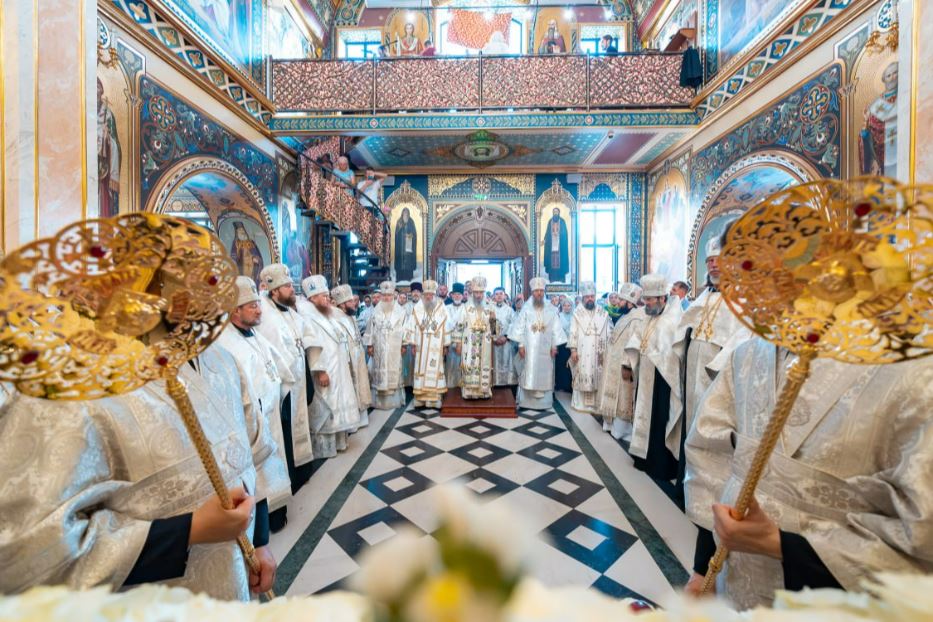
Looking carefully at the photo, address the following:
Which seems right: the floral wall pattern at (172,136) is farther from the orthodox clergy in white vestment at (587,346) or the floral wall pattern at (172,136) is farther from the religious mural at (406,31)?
the religious mural at (406,31)

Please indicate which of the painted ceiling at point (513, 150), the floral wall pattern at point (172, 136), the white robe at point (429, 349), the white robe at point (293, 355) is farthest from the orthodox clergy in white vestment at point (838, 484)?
the painted ceiling at point (513, 150)

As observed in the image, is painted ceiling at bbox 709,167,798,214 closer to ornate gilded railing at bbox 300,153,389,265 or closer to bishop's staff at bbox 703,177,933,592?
bishop's staff at bbox 703,177,933,592

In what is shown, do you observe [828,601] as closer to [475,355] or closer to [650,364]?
[650,364]

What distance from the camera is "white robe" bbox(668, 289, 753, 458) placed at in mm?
2859

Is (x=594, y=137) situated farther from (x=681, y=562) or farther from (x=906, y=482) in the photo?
(x=906, y=482)

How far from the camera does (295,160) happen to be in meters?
7.78

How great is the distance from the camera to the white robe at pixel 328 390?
4.02m

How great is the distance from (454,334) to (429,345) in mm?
447

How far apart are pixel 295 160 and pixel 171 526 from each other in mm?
8062

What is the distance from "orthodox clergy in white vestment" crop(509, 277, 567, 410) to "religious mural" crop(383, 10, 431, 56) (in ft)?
25.7

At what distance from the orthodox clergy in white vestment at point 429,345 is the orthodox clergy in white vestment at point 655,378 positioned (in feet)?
9.70

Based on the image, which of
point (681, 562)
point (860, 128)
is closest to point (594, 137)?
point (860, 128)

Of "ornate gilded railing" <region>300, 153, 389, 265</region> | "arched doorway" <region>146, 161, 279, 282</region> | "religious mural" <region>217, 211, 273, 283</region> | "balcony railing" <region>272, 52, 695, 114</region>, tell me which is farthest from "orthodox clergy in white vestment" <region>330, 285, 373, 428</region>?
"balcony railing" <region>272, 52, 695, 114</region>

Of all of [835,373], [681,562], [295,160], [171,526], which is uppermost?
[295,160]
